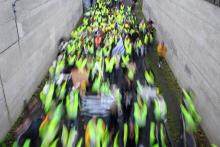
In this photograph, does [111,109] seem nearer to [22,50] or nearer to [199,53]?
[199,53]

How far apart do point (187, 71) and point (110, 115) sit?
266 centimetres

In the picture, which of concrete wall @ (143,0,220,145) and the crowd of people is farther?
concrete wall @ (143,0,220,145)

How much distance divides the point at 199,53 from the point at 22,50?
3.45 m

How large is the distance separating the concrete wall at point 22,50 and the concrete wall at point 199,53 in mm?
3337

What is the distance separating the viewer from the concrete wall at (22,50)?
501 cm

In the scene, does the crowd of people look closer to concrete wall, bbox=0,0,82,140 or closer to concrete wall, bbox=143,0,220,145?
concrete wall, bbox=143,0,220,145

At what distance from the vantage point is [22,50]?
5.82 m

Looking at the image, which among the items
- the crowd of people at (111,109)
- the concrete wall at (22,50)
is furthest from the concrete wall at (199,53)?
the concrete wall at (22,50)

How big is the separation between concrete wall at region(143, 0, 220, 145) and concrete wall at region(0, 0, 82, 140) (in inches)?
131

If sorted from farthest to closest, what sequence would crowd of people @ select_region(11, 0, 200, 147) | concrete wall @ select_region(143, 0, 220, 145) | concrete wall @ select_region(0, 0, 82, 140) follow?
concrete wall @ select_region(0, 0, 82, 140) < concrete wall @ select_region(143, 0, 220, 145) < crowd of people @ select_region(11, 0, 200, 147)

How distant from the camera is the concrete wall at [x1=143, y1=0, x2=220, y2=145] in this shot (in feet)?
15.7

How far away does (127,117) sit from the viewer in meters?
4.47

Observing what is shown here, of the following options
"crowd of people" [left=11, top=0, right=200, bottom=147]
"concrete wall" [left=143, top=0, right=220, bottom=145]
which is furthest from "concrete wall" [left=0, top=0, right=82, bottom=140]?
"concrete wall" [left=143, top=0, right=220, bottom=145]

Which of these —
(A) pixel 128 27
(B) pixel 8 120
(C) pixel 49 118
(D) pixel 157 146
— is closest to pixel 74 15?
(A) pixel 128 27
